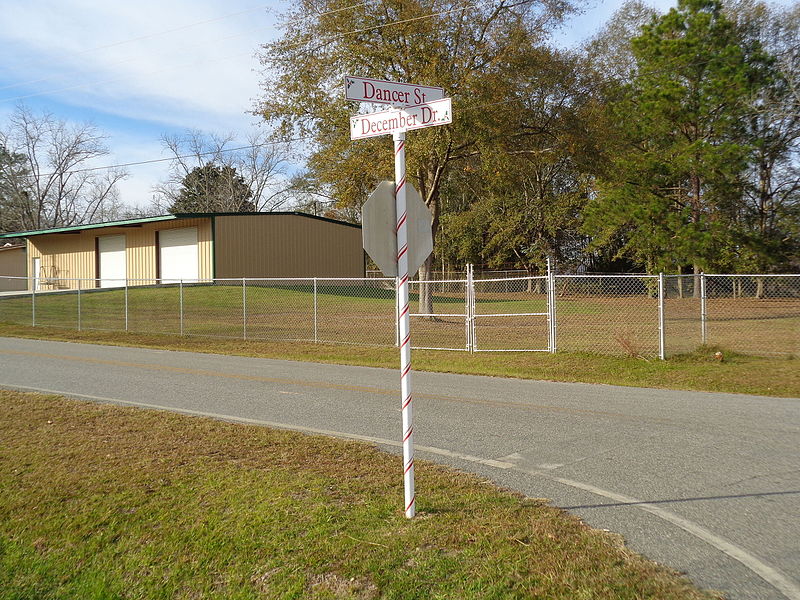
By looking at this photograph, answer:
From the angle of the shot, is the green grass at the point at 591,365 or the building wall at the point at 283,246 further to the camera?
the building wall at the point at 283,246

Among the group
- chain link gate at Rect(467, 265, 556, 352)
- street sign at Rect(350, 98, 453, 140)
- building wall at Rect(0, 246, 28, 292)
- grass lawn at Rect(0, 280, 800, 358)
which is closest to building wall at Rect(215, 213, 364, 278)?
grass lawn at Rect(0, 280, 800, 358)

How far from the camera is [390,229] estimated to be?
495cm

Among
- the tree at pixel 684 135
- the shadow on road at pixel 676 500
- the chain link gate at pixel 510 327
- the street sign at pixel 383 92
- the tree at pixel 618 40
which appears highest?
the tree at pixel 618 40

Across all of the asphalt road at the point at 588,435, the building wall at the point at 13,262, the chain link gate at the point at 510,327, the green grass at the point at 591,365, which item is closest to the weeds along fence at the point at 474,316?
the chain link gate at the point at 510,327

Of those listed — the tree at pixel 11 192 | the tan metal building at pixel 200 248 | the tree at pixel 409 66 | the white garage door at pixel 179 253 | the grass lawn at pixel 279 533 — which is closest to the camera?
the grass lawn at pixel 279 533

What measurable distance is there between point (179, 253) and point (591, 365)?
28.5 m

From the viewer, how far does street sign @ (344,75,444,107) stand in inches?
195

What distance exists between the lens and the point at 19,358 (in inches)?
595

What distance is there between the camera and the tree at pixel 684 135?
92.5 feet

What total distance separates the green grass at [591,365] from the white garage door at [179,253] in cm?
1896

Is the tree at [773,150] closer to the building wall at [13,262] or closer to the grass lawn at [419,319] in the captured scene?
the grass lawn at [419,319]

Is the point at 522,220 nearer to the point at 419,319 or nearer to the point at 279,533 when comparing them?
the point at 419,319

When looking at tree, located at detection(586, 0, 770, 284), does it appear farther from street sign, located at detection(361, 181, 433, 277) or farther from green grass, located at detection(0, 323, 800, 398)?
street sign, located at detection(361, 181, 433, 277)

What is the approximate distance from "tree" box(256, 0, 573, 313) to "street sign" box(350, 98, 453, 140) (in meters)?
17.2
